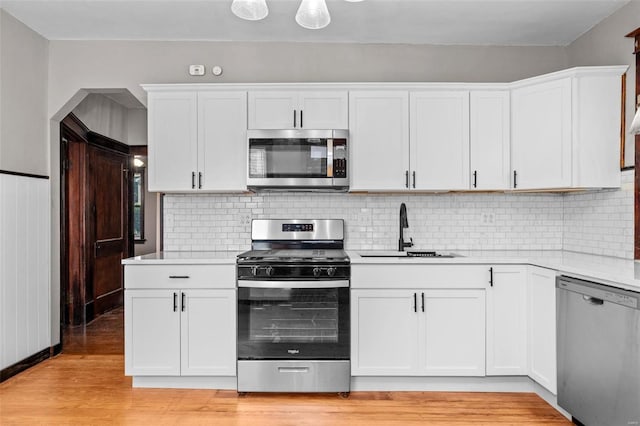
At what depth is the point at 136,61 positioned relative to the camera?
3.54 meters

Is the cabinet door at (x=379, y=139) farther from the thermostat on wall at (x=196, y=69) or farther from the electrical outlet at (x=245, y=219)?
the thermostat on wall at (x=196, y=69)

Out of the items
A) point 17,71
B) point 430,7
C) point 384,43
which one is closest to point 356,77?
point 384,43

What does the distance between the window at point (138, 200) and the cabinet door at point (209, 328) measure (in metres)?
3.42

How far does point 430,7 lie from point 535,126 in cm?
113

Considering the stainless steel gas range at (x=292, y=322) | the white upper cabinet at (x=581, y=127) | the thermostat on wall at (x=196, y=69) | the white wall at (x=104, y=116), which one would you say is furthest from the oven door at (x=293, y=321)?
the white wall at (x=104, y=116)

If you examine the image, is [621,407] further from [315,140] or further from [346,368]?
[315,140]

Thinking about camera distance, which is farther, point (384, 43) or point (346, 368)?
point (384, 43)

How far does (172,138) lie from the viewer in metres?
3.19

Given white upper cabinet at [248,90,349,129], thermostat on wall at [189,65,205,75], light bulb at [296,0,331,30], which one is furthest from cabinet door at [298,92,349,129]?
light bulb at [296,0,331,30]

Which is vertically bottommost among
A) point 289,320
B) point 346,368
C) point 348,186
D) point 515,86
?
point 346,368

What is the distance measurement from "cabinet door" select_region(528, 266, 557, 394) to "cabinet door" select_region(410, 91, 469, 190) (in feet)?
2.80

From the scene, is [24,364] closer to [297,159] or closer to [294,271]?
[294,271]

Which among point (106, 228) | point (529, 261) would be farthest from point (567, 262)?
point (106, 228)

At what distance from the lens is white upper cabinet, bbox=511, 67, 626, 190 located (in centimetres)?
288
